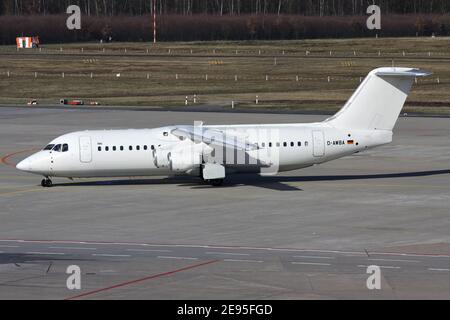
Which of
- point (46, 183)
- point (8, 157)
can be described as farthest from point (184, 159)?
point (8, 157)

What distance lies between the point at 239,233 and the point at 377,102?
1645cm

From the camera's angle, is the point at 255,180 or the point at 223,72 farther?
the point at 223,72

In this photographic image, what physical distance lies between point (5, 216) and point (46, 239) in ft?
20.0

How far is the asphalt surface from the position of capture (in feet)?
104

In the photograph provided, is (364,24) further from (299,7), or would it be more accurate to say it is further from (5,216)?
(5,216)

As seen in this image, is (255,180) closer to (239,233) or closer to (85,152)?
(85,152)

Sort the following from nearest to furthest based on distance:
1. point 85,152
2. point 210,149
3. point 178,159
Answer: point 178,159 < point 210,149 < point 85,152

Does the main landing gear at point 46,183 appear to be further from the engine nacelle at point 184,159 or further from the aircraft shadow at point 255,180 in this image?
the engine nacelle at point 184,159

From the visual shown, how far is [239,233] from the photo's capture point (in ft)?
133

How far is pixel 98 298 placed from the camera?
2989cm

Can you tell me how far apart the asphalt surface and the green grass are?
38.0 meters

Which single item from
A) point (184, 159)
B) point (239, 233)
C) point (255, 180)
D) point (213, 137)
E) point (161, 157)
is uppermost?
point (213, 137)

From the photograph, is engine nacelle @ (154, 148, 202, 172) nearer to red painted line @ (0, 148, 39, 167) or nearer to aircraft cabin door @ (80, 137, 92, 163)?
aircraft cabin door @ (80, 137, 92, 163)
